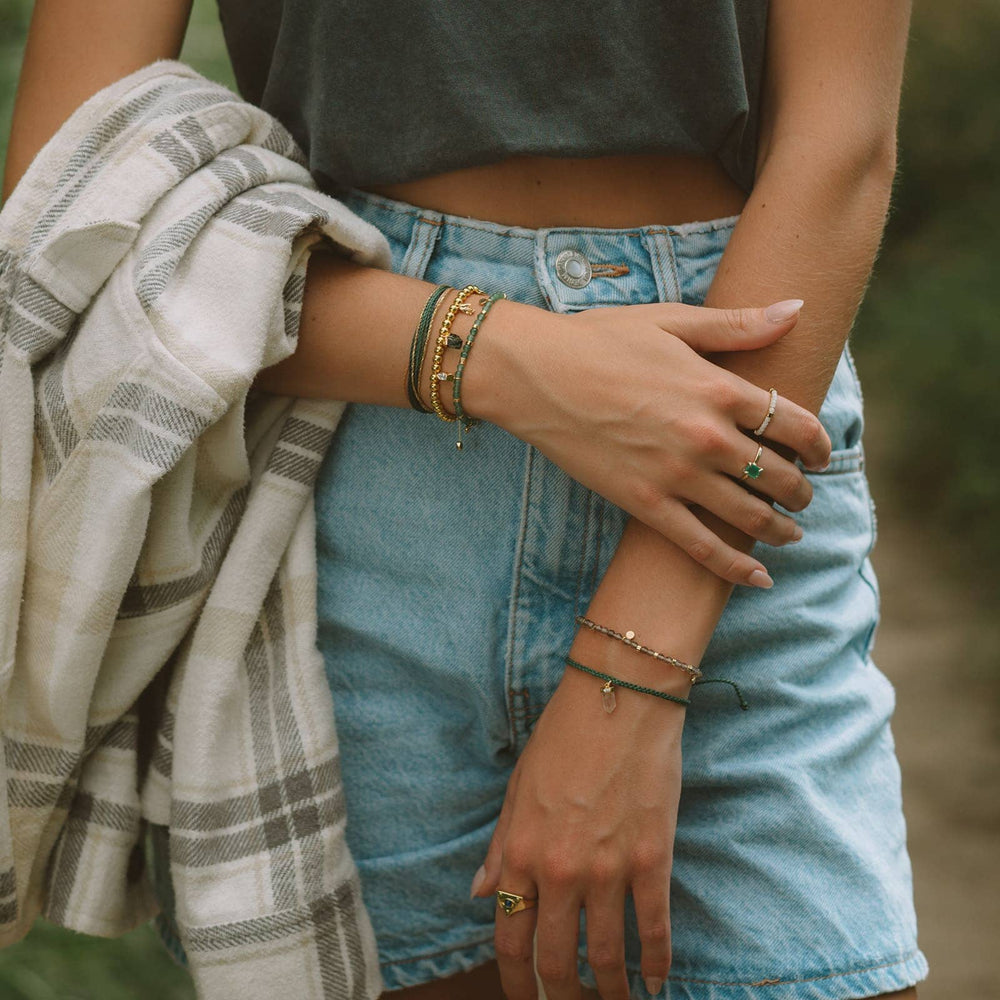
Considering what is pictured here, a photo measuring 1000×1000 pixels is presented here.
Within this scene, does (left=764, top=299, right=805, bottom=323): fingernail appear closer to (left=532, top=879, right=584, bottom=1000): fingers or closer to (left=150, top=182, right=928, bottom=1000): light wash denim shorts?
(left=150, top=182, right=928, bottom=1000): light wash denim shorts

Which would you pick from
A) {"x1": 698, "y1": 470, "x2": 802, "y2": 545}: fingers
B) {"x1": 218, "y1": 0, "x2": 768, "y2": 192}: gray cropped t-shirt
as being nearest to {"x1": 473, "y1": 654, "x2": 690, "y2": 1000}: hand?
{"x1": 698, "y1": 470, "x2": 802, "y2": 545}: fingers

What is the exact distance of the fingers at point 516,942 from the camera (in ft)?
3.16

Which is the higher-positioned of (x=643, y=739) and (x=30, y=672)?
(x=643, y=739)

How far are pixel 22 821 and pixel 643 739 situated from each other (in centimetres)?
56

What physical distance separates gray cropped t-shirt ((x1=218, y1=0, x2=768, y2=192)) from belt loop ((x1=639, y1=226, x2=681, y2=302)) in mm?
73

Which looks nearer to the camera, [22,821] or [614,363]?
[614,363]

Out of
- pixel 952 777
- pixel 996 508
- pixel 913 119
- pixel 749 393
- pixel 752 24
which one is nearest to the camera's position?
pixel 749 393

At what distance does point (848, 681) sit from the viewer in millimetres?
1088

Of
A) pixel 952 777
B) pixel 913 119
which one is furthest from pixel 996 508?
pixel 913 119

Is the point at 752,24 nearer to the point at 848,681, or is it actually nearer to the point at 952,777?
the point at 848,681

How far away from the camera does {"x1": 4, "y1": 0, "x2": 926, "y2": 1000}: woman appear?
3.03 ft

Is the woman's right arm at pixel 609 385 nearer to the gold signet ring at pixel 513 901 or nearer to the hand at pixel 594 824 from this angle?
the hand at pixel 594 824

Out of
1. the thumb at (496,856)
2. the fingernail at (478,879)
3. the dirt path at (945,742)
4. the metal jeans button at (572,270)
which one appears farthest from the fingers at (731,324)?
the dirt path at (945,742)

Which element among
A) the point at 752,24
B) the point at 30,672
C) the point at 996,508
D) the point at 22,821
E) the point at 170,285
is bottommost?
the point at 996,508
